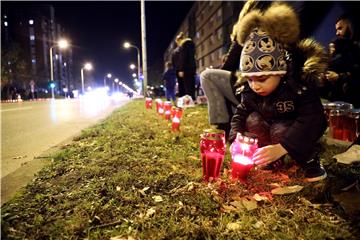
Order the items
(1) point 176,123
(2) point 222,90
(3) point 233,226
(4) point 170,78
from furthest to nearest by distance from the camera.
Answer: (4) point 170,78 < (1) point 176,123 < (2) point 222,90 < (3) point 233,226

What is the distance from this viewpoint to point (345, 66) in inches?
226

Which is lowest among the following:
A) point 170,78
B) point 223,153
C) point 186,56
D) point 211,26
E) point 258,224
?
point 258,224

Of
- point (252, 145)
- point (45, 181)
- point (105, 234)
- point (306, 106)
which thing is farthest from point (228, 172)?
point (45, 181)

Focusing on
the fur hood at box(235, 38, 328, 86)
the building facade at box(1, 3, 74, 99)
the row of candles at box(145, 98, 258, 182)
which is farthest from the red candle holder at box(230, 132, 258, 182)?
the building facade at box(1, 3, 74, 99)

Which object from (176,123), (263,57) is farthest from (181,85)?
(263,57)

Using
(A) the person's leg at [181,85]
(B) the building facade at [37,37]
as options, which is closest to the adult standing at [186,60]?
(A) the person's leg at [181,85]

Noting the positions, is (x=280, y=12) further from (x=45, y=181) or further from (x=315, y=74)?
(x=45, y=181)

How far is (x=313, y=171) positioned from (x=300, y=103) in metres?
0.64

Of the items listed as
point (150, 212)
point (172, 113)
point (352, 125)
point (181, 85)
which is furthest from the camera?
point (181, 85)

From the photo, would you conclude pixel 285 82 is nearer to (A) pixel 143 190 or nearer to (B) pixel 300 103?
(B) pixel 300 103

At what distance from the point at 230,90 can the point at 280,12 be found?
1835mm

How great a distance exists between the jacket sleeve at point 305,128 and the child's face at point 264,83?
247mm

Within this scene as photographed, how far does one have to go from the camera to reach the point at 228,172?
3203mm

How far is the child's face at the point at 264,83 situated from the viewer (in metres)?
2.75
